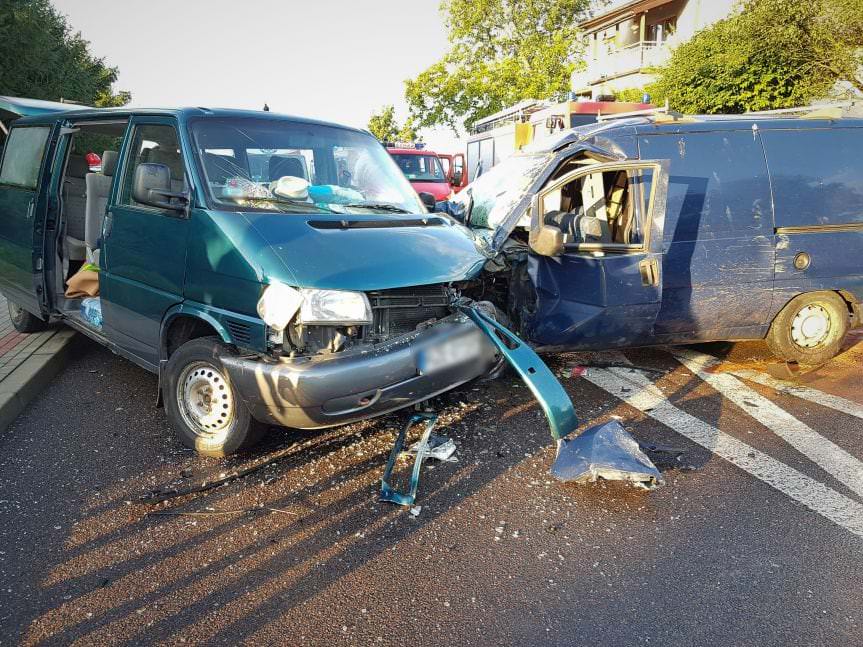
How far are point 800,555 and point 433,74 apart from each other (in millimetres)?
33424

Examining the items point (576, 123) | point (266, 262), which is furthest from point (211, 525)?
point (576, 123)

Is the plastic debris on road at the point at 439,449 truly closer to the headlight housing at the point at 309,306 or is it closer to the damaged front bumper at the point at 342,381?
the damaged front bumper at the point at 342,381

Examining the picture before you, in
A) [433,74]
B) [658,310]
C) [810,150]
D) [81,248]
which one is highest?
[433,74]

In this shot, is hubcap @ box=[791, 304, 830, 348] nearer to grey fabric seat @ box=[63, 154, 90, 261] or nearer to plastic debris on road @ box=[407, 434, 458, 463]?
plastic debris on road @ box=[407, 434, 458, 463]

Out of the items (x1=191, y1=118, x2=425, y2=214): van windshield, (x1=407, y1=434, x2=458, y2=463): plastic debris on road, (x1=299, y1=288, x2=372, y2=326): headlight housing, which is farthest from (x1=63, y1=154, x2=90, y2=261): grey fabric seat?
(x1=407, y1=434, x2=458, y2=463): plastic debris on road

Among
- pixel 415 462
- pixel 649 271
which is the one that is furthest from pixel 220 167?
pixel 649 271

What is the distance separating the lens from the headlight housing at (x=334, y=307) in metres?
3.48

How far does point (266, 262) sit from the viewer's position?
3.55m

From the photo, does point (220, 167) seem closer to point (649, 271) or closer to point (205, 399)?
point (205, 399)

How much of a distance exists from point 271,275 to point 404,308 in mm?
824

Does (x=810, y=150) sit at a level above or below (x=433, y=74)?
below

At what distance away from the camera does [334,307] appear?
3529mm

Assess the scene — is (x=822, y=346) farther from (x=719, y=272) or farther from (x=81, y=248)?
(x=81, y=248)

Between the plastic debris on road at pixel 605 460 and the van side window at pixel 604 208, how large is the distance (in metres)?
1.97
